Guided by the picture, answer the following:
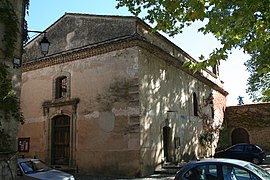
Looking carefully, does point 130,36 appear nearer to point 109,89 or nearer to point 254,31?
point 109,89

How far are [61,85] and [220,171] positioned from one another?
42.1 feet

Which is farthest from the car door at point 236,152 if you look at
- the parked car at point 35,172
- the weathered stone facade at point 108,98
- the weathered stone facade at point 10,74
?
the weathered stone facade at point 10,74

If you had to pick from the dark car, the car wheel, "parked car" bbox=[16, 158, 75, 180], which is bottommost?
the car wheel

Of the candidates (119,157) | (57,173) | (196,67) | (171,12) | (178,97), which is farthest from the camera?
(178,97)

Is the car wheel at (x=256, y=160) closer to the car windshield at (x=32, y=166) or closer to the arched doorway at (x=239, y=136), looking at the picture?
the arched doorway at (x=239, y=136)

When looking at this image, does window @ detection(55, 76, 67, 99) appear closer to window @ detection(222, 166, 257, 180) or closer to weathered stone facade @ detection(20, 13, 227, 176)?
weathered stone facade @ detection(20, 13, 227, 176)

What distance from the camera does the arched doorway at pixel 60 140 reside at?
15.6m

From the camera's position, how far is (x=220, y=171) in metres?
6.00

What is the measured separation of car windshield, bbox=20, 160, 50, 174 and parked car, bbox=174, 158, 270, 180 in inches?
208

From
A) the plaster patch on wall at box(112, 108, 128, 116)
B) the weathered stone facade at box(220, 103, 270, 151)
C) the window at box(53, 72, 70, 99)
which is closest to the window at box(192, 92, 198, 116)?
the weathered stone facade at box(220, 103, 270, 151)

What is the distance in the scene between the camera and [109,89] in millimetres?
14398

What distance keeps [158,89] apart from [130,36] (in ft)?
10.8

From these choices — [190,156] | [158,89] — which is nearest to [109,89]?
[158,89]

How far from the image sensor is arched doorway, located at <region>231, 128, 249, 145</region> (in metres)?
26.2
